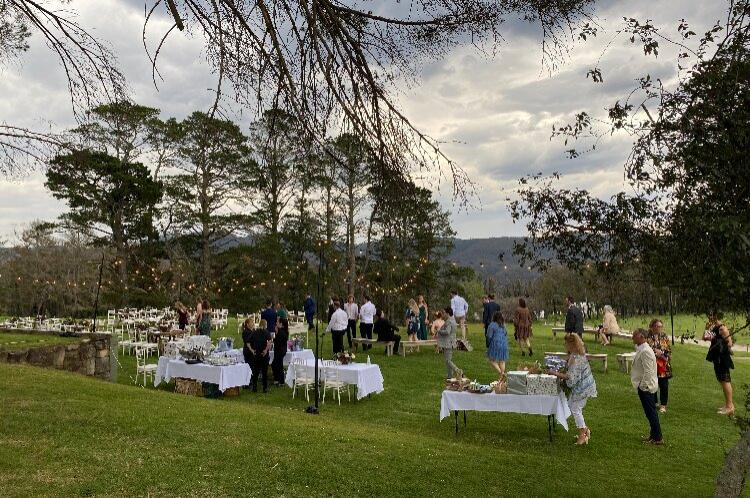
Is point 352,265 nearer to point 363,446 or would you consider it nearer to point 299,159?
point 363,446

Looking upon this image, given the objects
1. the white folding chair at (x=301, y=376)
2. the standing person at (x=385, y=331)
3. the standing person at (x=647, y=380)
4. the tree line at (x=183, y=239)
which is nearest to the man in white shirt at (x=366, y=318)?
the standing person at (x=385, y=331)

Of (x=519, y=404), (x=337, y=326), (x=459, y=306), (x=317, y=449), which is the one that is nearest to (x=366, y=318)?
(x=337, y=326)

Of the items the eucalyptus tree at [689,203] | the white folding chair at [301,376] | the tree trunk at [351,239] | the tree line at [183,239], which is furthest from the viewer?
the tree trunk at [351,239]

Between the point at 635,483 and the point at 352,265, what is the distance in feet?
77.2

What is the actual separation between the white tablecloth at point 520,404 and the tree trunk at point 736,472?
9.76 feet

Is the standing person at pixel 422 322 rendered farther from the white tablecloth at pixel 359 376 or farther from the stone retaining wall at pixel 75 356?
the stone retaining wall at pixel 75 356

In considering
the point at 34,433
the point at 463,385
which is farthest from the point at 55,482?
the point at 463,385

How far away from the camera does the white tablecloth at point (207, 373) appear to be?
1041 centimetres

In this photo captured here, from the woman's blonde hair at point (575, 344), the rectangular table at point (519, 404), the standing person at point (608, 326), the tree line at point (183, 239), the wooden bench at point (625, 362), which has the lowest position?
the rectangular table at point (519, 404)

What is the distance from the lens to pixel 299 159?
3.62m

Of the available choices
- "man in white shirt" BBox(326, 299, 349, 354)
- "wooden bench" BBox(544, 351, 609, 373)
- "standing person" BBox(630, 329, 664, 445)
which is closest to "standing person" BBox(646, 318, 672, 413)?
"standing person" BBox(630, 329, 664, 445)

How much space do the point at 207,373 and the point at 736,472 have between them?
8641 millimetres

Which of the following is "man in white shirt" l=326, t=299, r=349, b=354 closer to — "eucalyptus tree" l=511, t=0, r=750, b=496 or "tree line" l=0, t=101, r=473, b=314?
"tree line" l=0, t=101, r=473, b=314

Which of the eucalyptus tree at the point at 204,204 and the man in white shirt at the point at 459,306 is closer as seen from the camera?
the man in white shirt at the point at 459,306
